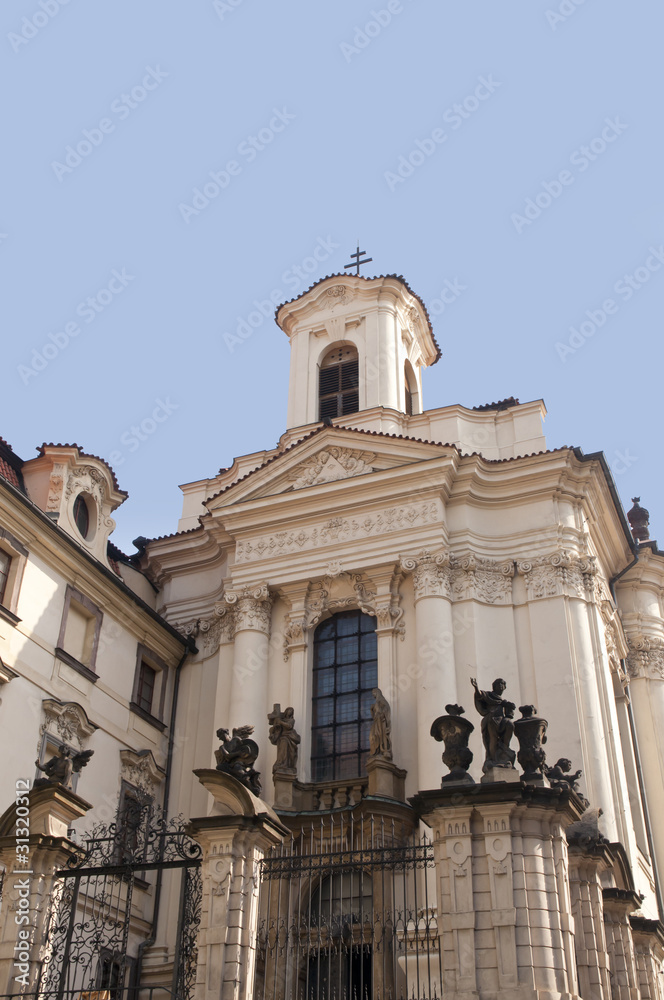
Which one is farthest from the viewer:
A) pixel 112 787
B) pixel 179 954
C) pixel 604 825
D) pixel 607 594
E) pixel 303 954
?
→ pixel 607 594

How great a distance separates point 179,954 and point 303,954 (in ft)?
17.9

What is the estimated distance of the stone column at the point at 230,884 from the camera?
12023 millimetres

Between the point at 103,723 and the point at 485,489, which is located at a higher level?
the point at 485,489

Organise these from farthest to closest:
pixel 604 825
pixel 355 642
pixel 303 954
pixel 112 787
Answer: pixel 355 642, pixel 112 787, pixel 604 825, pixel 303 954

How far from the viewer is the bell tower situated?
28375 mm

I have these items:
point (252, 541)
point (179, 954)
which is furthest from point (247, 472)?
point (179, 954)

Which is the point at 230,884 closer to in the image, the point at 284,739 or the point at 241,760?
the point at 241,760

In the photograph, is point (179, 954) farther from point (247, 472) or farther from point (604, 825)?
point (247, 472)

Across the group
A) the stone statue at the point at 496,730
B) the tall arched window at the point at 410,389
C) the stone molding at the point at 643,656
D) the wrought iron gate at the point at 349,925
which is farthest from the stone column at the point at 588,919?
the tall arched window at the point at 410,389

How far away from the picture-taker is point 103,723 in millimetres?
21406

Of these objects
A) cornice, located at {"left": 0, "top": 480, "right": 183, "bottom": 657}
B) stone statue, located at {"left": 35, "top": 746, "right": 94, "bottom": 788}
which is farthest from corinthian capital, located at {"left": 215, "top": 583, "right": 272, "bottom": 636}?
stone statue, located at {"left": 35, "top": 746, "right": 94, "bottom": 788}

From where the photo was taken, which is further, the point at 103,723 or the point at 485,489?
the point at 485,489

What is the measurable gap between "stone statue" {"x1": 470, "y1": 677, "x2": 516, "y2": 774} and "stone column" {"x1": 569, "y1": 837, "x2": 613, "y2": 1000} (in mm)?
2023

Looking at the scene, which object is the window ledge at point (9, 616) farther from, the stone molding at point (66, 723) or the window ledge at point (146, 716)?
the window ledge at point (146, 716)
